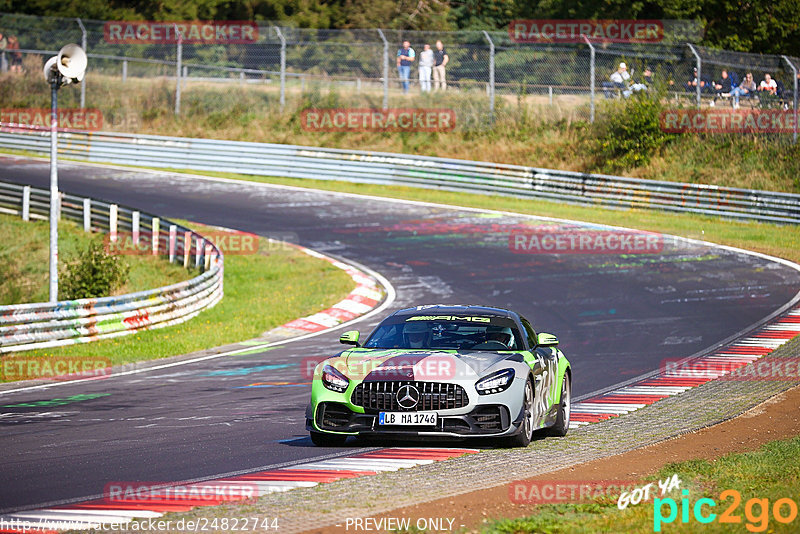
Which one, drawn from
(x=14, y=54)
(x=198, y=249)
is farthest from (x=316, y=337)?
(x=14, y=54)

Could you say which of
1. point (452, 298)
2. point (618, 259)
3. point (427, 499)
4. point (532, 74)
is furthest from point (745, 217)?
point (427, 499)

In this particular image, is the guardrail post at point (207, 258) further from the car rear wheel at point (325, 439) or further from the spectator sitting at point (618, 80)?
the spectator sitting at point (618, 80)

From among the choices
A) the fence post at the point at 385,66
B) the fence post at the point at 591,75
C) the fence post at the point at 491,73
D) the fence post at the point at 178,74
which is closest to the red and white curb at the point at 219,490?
the fence post at the point at 591,75

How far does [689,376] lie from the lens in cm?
1466

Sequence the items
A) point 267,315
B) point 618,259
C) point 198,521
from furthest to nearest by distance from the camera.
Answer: point 618,259 < point 267,315 < point 198,521

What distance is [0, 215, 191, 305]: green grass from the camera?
23609mm

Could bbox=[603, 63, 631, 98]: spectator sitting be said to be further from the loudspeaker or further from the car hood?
the car hood

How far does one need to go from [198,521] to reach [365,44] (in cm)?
3232

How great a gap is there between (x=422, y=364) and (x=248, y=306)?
13284mm

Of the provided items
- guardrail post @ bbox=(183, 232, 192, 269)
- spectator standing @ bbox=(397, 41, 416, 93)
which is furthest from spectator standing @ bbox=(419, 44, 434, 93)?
guardrail post @ bbox=(183, 232, 192, 269)

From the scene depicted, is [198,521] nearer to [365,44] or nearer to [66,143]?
[365,44]

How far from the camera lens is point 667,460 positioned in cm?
912

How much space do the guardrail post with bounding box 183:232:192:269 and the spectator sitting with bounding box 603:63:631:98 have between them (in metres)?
16.1

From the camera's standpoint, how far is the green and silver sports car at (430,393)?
9.13m
